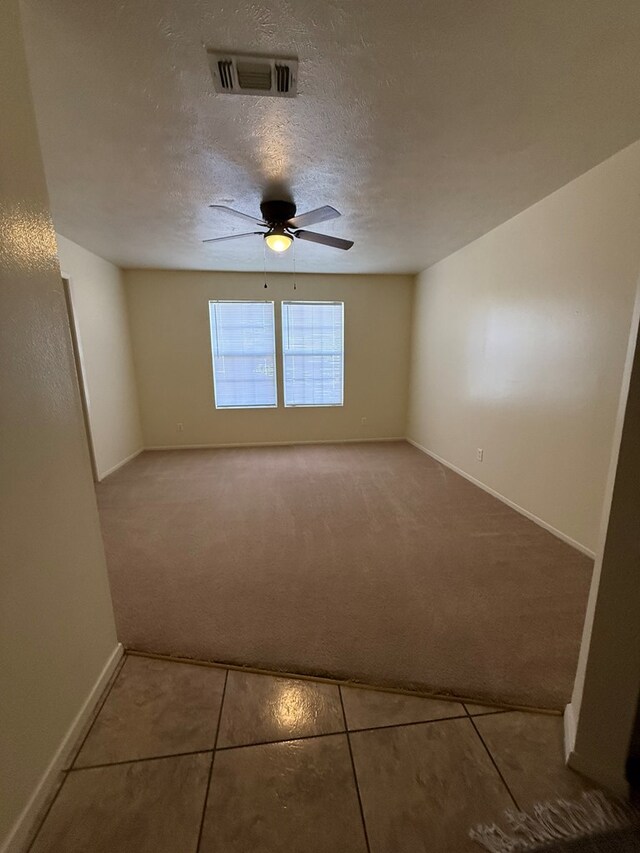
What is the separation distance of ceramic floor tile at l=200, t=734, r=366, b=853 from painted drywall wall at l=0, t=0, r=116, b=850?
55 cm

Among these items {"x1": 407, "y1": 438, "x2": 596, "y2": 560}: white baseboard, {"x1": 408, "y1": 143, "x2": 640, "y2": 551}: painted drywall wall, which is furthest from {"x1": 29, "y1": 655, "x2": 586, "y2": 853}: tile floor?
{"x1": 408, "y1": 143, "x2": 640, "y2": 551}: painted drywall wall

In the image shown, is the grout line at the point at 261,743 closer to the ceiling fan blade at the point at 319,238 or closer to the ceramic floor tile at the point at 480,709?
the ceramic floor tile at the point at 480,709

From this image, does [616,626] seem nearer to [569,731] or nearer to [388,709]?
[569,731]

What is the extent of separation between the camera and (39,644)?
1.02 meters

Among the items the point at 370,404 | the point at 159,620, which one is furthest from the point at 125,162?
the point at 370,404

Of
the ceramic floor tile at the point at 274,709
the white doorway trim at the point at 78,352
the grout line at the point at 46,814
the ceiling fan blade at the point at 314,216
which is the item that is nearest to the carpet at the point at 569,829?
the ceramic floor tile at the point at 274,709

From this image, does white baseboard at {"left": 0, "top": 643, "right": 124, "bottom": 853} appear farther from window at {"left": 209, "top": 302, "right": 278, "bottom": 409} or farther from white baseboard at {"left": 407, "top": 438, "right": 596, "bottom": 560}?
window at {"left": 209, "top": 302, "right": 278, "bottom": 409}

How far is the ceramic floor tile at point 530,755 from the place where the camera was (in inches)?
39.9

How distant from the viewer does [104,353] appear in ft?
13.2

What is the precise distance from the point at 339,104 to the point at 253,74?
411mm

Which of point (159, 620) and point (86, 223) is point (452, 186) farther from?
point (159, 620)

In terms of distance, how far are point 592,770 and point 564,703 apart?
265mm

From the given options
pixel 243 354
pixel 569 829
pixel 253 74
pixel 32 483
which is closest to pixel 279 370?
pixel 243 354

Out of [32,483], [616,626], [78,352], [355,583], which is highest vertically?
[78,352]
